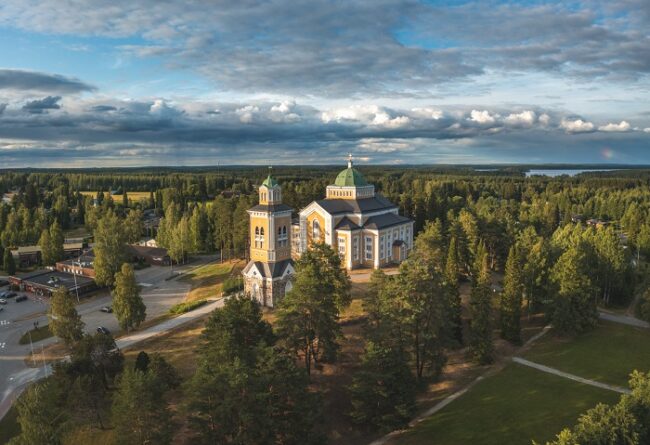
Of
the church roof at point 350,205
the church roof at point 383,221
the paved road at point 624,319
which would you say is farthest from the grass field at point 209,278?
the paved road at point 624,319

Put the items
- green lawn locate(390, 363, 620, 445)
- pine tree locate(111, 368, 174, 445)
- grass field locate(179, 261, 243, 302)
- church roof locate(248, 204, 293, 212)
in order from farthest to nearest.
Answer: grass field locate(179, 261, 243, 302) → church roof locate(248, 204, 293, 212) → green lawn locate(390, 363, 620, 445) → pine tree locate(111, 368, 174, 445)

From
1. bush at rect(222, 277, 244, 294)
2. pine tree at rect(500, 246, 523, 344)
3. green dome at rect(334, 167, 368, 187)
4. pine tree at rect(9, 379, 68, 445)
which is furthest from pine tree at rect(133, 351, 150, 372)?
green dome at rect(334, 167, 368, 187)

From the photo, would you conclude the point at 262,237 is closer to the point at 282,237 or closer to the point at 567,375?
the point at 282,237

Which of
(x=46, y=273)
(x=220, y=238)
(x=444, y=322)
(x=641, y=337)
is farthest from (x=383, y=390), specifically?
(x=46, y=273)

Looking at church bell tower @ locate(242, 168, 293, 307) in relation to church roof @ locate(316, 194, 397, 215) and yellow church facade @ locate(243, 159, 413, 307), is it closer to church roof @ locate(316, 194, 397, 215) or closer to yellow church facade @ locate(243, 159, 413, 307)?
yellow church facade @ locate(243, 159, 413, 307)

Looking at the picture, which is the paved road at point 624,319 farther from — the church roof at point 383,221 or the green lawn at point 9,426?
the green lawn at point 9,426

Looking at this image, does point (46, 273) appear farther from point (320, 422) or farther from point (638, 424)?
point (638, 424)

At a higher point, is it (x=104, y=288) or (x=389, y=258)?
(x=389, y=258)
